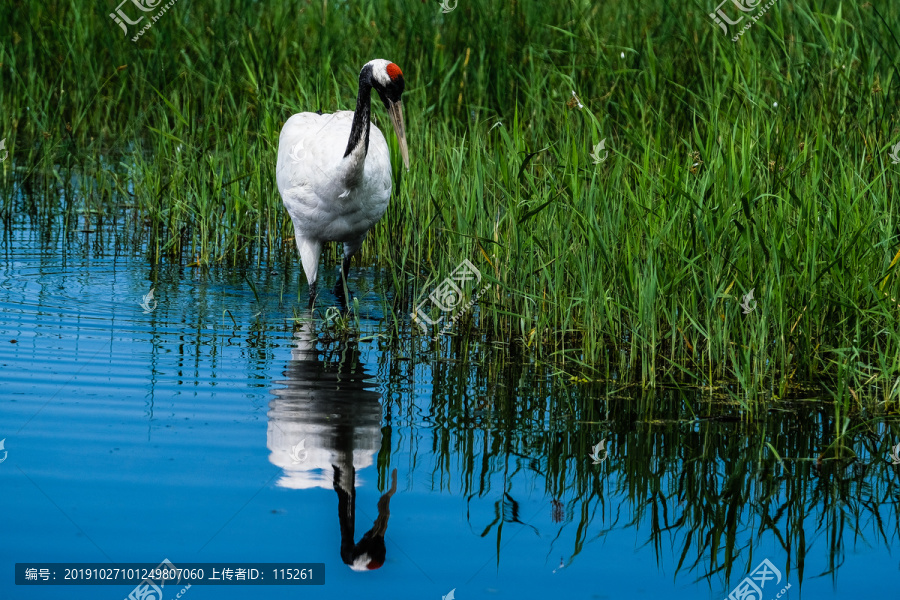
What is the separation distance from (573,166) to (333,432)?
2355mm

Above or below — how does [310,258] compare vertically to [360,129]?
below

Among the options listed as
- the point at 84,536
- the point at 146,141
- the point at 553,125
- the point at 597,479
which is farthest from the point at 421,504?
the point at 146,141

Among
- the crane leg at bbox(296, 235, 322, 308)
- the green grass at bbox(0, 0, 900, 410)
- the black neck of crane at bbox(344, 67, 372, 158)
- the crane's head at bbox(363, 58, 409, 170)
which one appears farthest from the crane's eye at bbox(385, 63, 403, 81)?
the crane leg at bbox(296, 235, 322, 308)

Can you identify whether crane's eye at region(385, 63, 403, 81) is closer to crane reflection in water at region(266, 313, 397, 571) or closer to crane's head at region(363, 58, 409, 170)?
crane's head at region(363, 58, 409, 170)

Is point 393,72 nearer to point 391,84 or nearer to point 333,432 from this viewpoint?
point 391,84

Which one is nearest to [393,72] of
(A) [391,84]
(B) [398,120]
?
(A) [391,84]

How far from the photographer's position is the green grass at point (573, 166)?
16.5 feet

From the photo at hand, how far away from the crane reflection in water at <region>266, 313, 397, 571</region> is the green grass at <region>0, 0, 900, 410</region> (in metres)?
0.54

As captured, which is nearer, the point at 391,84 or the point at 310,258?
the point at 391,84

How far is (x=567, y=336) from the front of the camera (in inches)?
228

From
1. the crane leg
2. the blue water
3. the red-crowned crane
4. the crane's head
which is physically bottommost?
the blue water

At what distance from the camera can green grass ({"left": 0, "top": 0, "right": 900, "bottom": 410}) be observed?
198 inches

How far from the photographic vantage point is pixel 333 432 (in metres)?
4.42

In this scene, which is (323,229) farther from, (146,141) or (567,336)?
(146,141)
